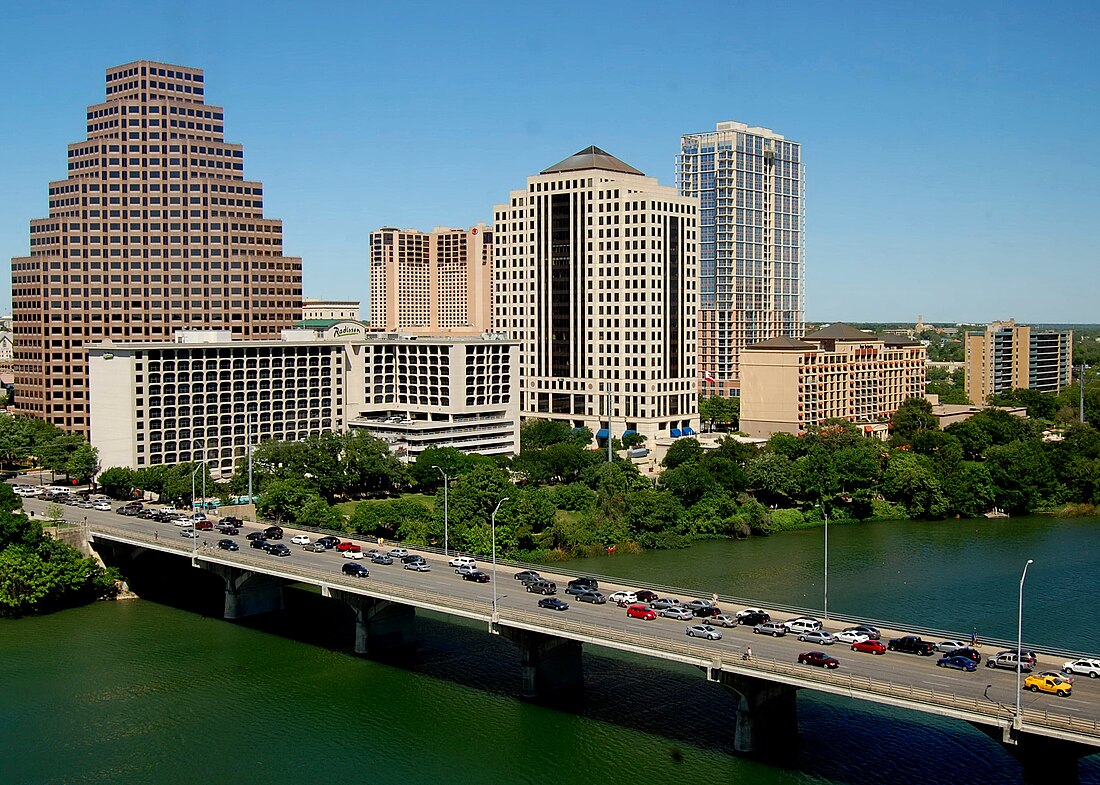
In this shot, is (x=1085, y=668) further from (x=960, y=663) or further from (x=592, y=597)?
(x=592, y=597)

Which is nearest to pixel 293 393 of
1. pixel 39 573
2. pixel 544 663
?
pixel 39 573

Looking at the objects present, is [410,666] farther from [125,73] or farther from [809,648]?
[125,73]

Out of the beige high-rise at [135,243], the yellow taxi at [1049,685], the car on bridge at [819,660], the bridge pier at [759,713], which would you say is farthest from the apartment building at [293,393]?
the yellow taxi at [1049,685]

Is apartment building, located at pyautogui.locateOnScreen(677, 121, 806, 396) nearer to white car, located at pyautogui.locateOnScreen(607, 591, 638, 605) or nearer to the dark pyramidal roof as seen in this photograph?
the dark pyramidal roof

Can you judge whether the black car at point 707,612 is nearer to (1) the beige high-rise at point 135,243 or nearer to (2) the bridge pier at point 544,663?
(2) the bridge pier at point 544,663

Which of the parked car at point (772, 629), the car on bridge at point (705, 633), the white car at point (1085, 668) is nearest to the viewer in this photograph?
the white car at point (1085, 668)

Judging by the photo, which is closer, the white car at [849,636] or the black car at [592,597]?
the white car at [849,636]

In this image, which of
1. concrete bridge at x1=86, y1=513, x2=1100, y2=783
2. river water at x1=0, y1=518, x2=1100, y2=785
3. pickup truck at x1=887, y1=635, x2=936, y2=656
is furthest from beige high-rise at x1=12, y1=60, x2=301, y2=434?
pickup truck at x1=887, y1=635, x2=936, y2=656
